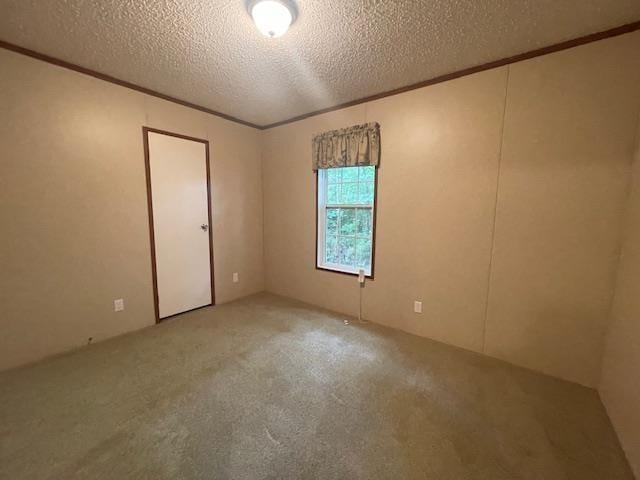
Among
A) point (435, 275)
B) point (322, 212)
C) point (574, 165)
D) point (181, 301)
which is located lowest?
point (181, 301)

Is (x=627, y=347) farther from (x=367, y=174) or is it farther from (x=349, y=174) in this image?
(x=349, y=174)

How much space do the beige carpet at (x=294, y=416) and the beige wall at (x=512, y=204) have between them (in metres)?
0.40

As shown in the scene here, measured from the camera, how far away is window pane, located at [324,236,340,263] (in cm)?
325

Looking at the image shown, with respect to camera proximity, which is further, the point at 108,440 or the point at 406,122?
the point at 406,122

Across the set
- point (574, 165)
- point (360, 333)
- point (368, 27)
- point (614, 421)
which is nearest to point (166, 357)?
point (360, 333)

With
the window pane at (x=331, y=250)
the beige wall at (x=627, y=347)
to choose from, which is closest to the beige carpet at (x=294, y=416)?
the beige wall at (x=627, y=347)

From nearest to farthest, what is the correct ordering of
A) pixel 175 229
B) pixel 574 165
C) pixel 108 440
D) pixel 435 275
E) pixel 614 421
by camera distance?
pixel 108 440
pixel 614 421
pixel 574 165
pixel 435 275
pixel 175 229

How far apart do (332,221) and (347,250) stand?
41 centimetres

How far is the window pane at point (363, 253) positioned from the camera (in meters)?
2.93

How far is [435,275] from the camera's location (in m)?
2.43

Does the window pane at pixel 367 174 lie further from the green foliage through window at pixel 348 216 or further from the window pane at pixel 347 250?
the window pane at pixel 347 250

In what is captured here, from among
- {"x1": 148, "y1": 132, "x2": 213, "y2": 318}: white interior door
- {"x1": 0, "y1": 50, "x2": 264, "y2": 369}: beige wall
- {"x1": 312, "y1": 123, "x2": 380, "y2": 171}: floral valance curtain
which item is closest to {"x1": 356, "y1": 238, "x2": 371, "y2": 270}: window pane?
{"x1": 312, "y1": 123, "x2": 380, "y2": 171}: floral valance curtain

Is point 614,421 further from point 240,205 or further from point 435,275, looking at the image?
point 240,205

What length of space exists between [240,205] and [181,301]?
55.6 inches
